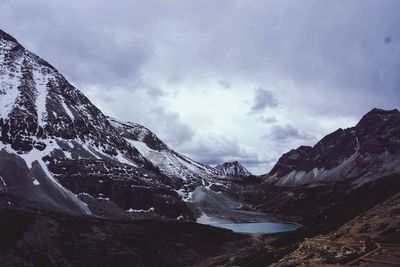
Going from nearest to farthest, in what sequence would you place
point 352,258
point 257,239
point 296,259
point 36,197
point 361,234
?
point 352,258, point 296,259, point 361,234, point 257,239, point 36,197

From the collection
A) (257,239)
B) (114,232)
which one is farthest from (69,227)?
(257,239)

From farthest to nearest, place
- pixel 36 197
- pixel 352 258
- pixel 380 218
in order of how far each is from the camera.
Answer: pixel 36 197, pixel 380 218, pixel 352 258

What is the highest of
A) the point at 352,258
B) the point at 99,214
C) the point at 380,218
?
the point at 99,214

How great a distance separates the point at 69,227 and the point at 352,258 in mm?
81037

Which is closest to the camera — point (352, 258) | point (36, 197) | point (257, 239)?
point (352, 258)

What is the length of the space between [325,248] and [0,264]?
5912 cm

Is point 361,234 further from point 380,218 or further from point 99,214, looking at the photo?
point 99,214

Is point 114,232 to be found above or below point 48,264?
above

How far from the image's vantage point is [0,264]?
92.9 m

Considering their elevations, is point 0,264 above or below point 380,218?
below

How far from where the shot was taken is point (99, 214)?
641 feet

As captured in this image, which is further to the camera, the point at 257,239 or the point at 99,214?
the point at 99,214

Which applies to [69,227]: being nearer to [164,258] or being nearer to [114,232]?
[114,232]

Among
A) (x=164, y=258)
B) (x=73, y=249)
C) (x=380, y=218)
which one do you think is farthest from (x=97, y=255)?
(x=380, y=218)
